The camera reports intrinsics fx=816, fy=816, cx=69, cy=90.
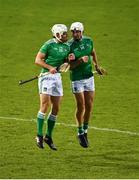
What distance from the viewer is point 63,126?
24500 mm

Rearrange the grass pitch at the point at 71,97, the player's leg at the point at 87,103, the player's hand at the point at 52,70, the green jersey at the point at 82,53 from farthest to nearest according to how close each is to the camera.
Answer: the player's leg at the point at 87,103
the green jersey at the point at 82,53
the player's hand at the point at 52,70
the grass pitch at the point at 71,97

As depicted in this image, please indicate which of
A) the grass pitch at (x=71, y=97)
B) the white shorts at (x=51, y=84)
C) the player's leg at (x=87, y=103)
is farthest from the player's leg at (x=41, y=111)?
the player's leg at (x=87, y=103)

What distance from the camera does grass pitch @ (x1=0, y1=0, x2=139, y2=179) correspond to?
19.7 metres

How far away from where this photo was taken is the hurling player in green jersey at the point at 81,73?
835 inches

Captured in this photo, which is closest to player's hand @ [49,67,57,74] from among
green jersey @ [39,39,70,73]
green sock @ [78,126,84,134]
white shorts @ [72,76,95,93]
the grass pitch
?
green jersey @ [39,39,70,73]

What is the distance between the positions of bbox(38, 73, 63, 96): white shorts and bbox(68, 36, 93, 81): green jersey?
2.94ft

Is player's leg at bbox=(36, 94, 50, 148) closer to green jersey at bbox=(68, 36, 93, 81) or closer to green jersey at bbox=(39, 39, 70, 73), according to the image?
green jersey at bbox=(39, 39, 70, 73)

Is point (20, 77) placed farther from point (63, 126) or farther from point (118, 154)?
point (118, 154)

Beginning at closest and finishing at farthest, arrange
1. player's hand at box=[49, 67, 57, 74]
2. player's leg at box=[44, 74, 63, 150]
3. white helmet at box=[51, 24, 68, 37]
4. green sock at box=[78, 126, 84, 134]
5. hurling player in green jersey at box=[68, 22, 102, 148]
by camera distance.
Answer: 1. player's hand at box=[49, 67, 57, 74]
2. white helmet at box=[51, 24, 68, 37]
3. player's leg at box=[44, 74, 63, 150]
4. hurling player in green jersey at box=[68, 22, 102, 148]
5. green sock at box=[78, 126, 84, 134]

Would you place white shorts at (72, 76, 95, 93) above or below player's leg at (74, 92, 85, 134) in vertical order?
above

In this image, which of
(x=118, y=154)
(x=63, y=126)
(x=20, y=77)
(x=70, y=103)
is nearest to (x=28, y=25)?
(x=20, y=77)

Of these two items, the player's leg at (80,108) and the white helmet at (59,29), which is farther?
the player's leg at (80,108)

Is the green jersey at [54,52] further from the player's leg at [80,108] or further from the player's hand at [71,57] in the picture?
the player's leg at [80,108]

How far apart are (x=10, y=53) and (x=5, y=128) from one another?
13518 millimetres
